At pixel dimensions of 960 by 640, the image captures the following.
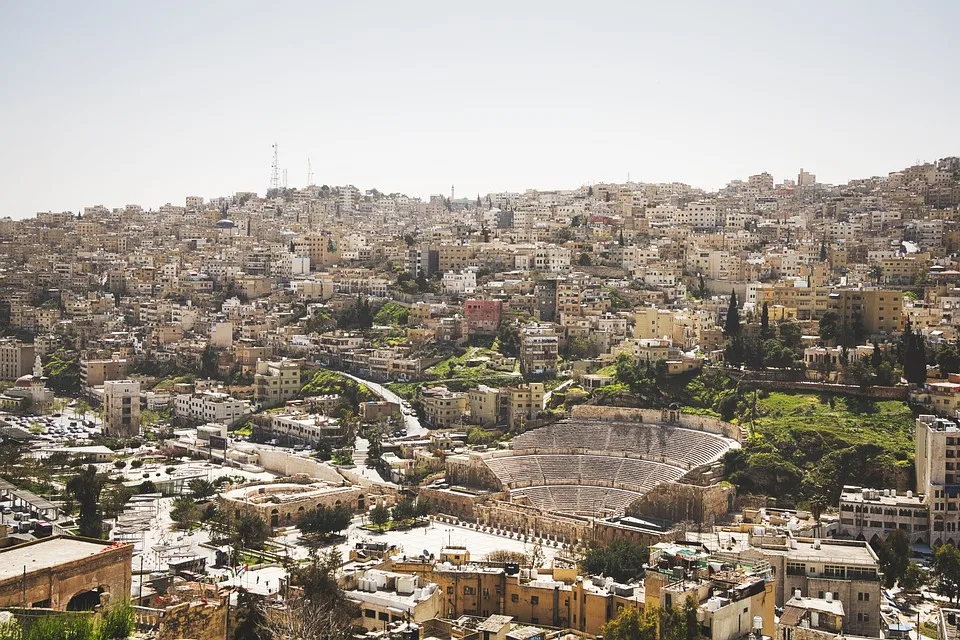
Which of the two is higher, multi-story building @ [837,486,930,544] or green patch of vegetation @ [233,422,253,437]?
multi-story building @ [837,486,930,544]

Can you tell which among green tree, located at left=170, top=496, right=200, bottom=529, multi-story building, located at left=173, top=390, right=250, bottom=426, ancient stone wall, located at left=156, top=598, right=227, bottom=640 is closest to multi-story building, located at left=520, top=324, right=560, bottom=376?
multi-story building, located at left=173, top=390, right=250, bottom=426

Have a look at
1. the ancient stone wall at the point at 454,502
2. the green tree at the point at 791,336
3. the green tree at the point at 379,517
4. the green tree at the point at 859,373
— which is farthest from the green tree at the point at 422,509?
the green tree at the point at 791,336

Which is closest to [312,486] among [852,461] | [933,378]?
[852,461]

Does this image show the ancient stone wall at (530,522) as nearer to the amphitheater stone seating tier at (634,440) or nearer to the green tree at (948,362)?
the amphitheater stone seating tier at (634,440)

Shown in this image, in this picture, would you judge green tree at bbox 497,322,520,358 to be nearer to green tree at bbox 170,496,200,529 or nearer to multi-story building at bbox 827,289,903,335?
multi-story building at bbox 827,289,903,335

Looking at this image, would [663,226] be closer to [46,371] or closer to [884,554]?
[46,371]
